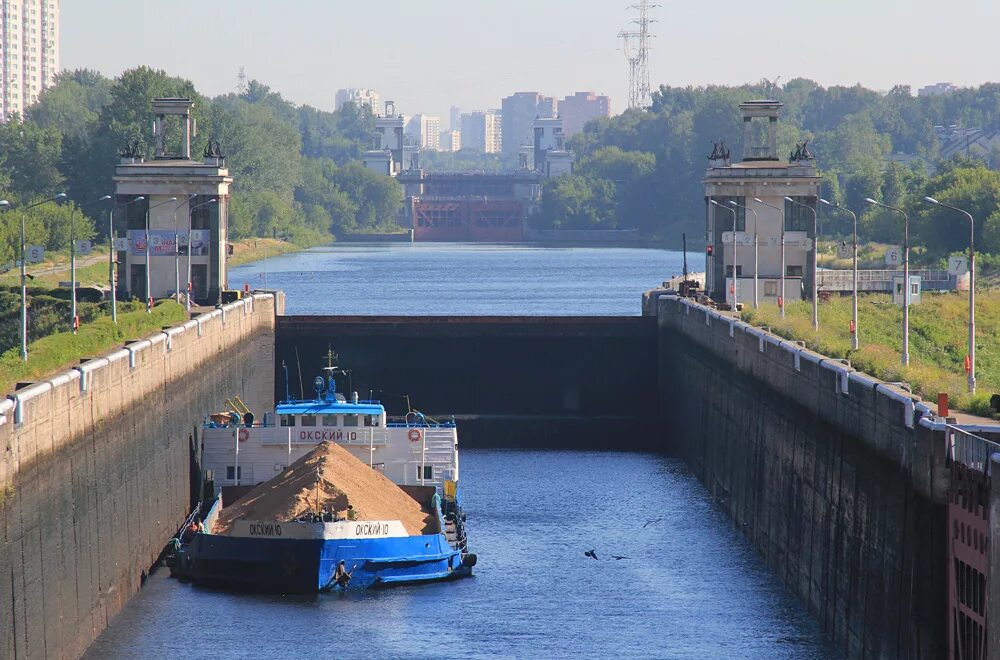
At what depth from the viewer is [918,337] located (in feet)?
208

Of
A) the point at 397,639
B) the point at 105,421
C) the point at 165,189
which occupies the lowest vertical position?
the point at 397,639

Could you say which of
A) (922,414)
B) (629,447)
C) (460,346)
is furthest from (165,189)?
(922,414)

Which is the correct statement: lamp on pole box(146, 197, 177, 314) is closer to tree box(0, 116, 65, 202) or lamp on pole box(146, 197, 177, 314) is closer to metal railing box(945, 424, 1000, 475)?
metal railing box(945, 424, 1000, 475)

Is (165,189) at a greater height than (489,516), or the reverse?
(165,189)

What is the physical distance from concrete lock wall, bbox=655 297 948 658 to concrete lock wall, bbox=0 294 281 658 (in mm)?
15540

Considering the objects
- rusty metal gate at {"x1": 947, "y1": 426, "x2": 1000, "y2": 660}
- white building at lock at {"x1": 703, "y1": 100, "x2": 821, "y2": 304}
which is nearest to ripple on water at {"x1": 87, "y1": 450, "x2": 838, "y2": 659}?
rusty metal gate at {"x1": 947, "y1": 426, "x2": 1000, "y2": 660}

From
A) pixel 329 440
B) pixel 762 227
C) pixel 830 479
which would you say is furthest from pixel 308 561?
pixel 762 227

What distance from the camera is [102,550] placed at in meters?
41.7

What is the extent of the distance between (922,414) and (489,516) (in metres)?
24.1

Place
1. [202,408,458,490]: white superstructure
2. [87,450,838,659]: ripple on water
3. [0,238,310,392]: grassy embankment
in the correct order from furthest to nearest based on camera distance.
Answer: [202,408,458,490]: white superstructure → [0,238,310,392]: grassy embankment → [87,450,838,659]: ripple on water

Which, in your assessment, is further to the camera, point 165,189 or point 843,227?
point 843,227

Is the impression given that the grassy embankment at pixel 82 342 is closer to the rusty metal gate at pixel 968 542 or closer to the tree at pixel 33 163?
the rusty metal gate at pixel 968 542

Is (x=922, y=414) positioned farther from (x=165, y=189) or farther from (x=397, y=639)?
(x=165, y=189)

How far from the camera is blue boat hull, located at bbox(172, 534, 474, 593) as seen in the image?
44344mm
